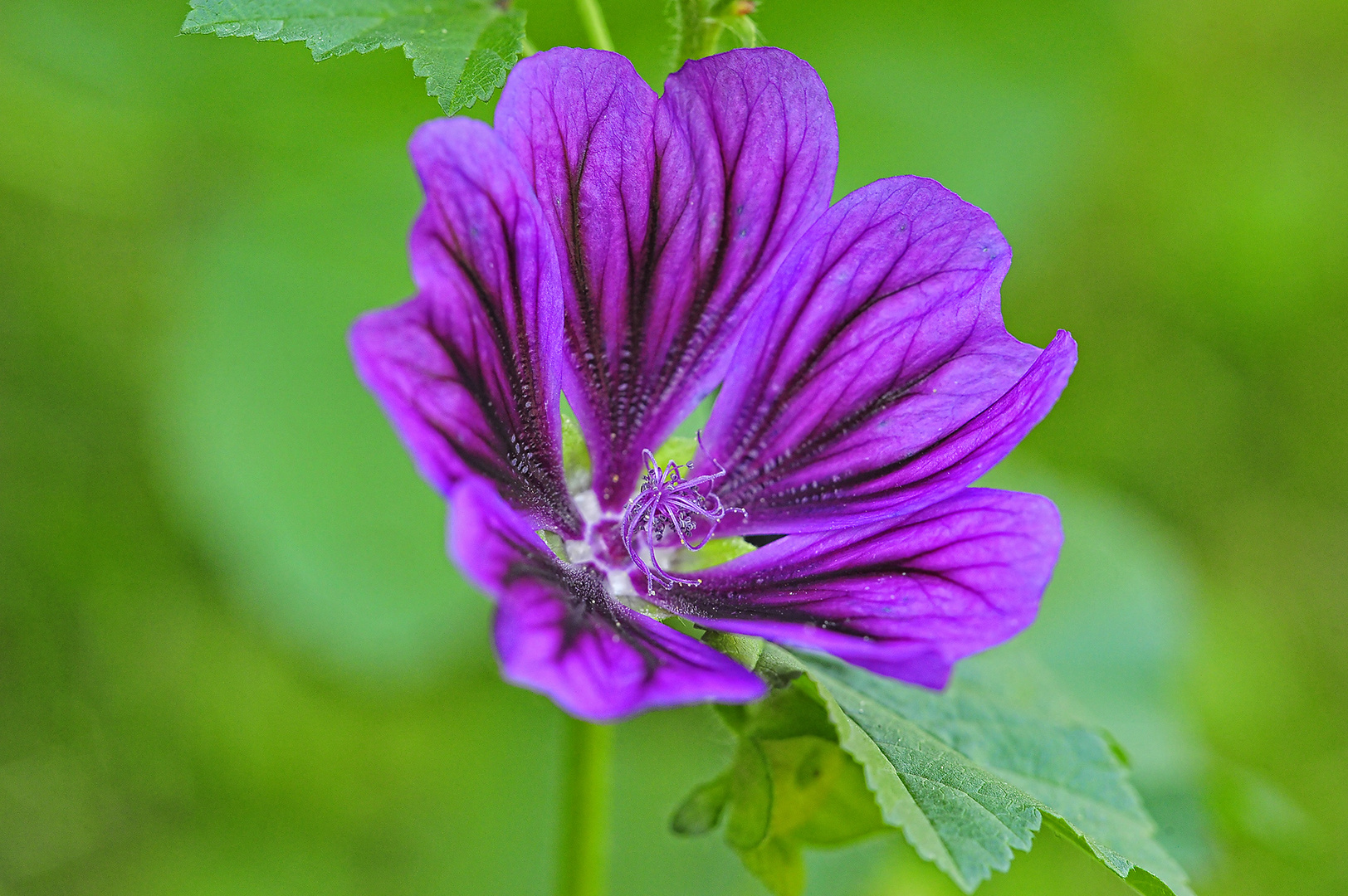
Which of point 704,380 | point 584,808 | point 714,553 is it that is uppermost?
point 704,380

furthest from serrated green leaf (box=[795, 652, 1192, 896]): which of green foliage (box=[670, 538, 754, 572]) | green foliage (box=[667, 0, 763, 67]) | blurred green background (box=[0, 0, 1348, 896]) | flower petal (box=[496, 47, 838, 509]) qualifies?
blurred green background (box=[0, 0, 1348, 896])

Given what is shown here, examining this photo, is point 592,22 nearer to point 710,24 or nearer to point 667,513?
point 710,24

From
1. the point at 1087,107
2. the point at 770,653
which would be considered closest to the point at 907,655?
the point at 770,653

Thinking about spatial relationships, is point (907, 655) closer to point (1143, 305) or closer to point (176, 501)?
point (176, 501)

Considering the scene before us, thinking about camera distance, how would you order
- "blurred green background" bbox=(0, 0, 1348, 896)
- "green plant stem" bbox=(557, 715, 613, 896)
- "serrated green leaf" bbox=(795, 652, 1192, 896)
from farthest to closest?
"blurred green background" bbox=(0, 0, 1348, 896) < "green plant stem" bbox=(557, 715, 613, 896) < "serrated green leaf" bbox=(795, 652, 1192, 896)

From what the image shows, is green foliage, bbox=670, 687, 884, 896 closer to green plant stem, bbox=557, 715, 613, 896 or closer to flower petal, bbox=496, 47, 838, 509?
green plant stem, bbox=557, 715, 613, 896

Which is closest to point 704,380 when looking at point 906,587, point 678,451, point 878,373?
point 678,451

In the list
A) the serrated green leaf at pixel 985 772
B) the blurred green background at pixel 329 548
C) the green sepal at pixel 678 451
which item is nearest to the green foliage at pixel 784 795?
the serrated green leaf at pixel 985 772
